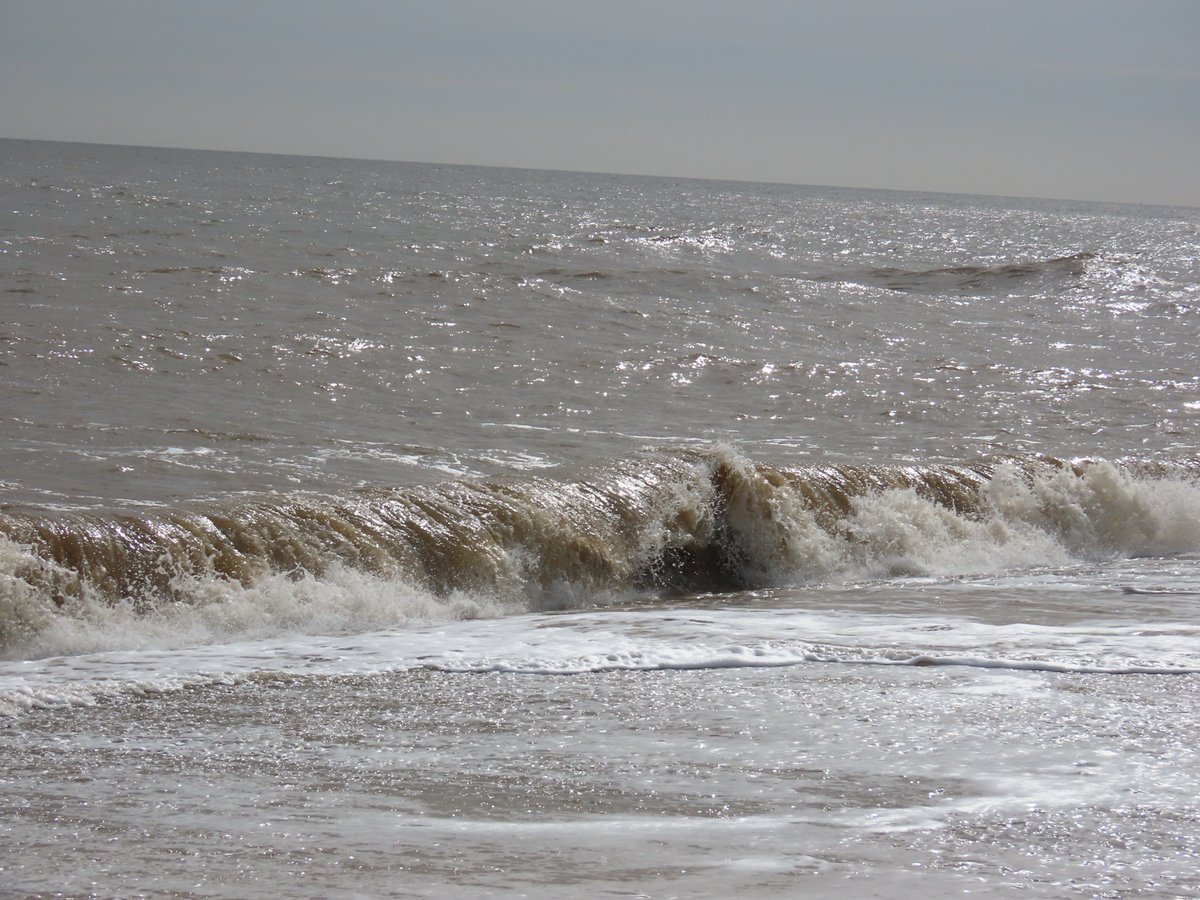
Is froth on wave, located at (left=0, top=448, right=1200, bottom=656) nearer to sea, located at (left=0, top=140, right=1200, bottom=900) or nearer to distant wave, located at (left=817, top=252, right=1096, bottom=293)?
sea, located at (left=0, top=140, right=1200, bottom=900)

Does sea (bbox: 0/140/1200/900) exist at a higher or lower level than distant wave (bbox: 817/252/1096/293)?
lower

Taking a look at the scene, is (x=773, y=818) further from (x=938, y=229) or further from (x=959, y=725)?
(x=938, y=229)

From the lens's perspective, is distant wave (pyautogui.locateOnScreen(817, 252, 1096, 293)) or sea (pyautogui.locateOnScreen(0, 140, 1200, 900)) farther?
distant wave (pyautogui.locateOnScreen(817, 252, 1096, 293))

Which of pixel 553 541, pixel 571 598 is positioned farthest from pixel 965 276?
pixel 571 598

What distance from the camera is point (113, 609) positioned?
7.05 metres

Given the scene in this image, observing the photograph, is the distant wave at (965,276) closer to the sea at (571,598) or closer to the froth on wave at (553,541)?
the sea at (571,598)

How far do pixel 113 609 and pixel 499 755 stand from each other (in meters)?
3.24

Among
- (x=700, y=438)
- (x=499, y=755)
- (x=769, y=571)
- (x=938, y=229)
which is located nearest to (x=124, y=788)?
(x=499, y=755)

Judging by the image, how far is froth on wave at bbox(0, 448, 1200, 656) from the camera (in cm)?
718

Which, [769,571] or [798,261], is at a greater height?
[798,261]

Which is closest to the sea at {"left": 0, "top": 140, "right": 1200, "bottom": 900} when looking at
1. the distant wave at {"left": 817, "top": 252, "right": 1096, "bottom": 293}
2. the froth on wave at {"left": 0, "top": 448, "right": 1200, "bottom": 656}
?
the froth on wave at {"left": 0, "top": 448, "right": 1200, "bottom": 656}

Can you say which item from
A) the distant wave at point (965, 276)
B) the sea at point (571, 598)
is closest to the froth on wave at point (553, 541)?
the sea at point (571, 598)

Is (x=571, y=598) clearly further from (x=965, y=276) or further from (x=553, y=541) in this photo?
(x=965, y=276)

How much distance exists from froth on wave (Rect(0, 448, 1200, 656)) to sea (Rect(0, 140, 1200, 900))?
3 cm
